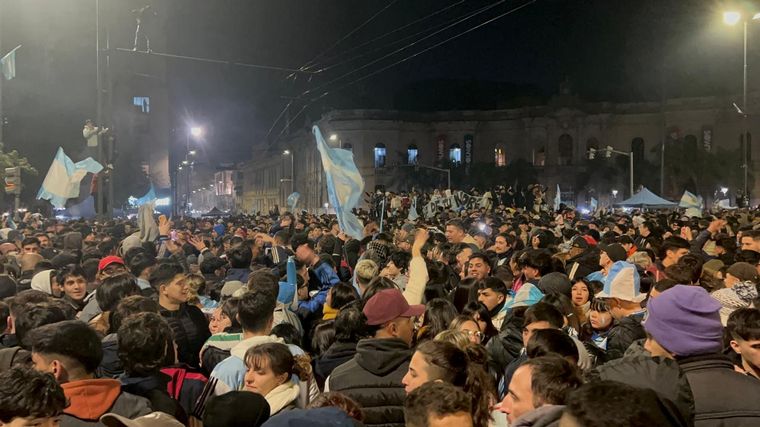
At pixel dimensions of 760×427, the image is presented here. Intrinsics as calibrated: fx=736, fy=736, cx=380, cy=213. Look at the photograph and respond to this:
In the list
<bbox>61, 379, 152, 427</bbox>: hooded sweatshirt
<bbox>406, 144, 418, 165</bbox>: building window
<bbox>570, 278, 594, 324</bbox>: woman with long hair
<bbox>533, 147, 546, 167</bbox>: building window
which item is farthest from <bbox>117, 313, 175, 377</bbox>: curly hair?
<bbox>406, 144, 418, 165</bbox>: building window

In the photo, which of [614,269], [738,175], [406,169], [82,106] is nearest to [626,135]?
[738,175]

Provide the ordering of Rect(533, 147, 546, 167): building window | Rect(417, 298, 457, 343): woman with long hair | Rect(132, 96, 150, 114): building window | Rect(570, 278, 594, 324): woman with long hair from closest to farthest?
Rect(417, 298, 457, 343): woman with long hair, Rect(570, 278, 594, 324): woman with long hair, Rect(132, 96, 150, 114): building window, Rect(533, 147, 546, 167): building window

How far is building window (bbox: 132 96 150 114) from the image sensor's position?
69.9 meters

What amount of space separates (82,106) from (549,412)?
57.3 metres

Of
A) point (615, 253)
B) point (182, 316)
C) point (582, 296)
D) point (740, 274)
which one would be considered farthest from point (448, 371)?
point (615, 253)

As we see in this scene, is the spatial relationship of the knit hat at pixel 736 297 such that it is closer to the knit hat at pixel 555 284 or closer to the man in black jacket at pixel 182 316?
the knit hat at pixel 555 284

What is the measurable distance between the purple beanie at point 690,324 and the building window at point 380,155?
68.9 metres

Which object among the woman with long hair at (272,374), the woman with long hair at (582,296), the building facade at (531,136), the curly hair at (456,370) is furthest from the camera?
the building facade at (531,136)

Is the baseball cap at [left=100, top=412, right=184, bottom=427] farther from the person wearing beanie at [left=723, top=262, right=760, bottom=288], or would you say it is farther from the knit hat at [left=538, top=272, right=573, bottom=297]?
the person wearing beanie at [left=723, top=262, right=760, bottom=288]

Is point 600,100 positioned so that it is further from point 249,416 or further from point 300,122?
point 249,416

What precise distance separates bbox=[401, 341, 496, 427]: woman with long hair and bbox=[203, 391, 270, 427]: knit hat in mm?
858

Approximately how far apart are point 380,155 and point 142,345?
69.2m

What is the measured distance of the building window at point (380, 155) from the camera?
238ft

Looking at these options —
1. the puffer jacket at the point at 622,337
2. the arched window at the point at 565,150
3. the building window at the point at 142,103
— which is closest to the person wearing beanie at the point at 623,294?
the puffer jacket at the point at 622,337
